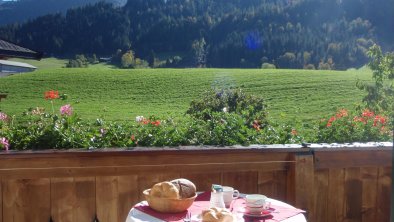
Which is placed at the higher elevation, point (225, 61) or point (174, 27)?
point (174, 27)

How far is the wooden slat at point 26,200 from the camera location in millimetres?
2439

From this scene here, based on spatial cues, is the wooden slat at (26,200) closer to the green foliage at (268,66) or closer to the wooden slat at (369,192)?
the wooden slat at (369,192)

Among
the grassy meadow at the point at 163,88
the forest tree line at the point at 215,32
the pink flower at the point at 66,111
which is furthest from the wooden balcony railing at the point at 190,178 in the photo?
Result: the forest tree line at the point at 215,32

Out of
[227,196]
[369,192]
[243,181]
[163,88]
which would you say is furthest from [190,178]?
[163,88]

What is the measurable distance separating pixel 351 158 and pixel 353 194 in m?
0.22

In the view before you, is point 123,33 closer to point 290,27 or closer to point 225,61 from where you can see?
point 225,61

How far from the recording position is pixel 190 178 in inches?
104

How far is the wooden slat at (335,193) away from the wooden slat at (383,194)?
0.79 feet

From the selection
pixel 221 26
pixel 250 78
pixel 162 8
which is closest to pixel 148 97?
pixel 250 78

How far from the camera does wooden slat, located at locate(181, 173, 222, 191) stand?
2.64 metres

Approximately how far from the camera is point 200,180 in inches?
104

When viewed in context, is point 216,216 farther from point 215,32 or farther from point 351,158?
point 215,32

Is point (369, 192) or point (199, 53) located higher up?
point (199, 53)

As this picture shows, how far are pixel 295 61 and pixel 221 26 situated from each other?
9.36m
